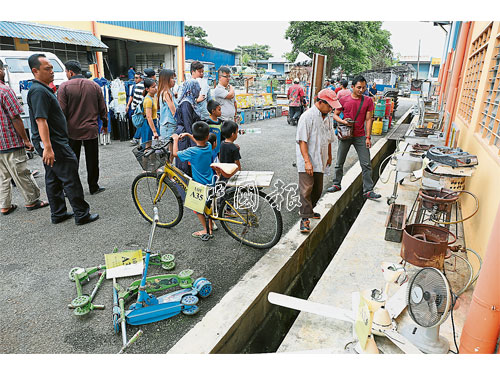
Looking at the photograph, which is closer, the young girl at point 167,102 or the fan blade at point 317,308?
the fan blade at point 317,308

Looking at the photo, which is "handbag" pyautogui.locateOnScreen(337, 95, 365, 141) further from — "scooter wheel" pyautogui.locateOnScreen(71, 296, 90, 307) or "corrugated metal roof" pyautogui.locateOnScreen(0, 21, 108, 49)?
"corrugated metal roof" pyautogui.locateOnScreen(0, 21, 108, 49)

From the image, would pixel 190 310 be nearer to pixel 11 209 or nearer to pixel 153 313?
pixel 153 313

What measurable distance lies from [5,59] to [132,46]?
57.2 feet

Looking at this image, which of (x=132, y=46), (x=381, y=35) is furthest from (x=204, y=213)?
(x=381, y=35)

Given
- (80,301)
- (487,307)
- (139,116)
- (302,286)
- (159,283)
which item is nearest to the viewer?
(487,307)

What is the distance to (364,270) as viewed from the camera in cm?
354

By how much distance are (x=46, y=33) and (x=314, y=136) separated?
510 inches

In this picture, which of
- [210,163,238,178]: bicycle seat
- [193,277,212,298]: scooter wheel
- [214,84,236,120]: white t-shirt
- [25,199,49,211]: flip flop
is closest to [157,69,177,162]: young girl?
[214,84,236,120]: white t-shirt

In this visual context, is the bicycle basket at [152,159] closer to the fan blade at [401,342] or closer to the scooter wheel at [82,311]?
the scooter wheel at [82,311]

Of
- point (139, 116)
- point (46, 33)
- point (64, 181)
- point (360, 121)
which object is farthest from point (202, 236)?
point (46, 33)

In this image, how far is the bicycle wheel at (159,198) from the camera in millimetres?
4160

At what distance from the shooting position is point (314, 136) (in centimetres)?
399

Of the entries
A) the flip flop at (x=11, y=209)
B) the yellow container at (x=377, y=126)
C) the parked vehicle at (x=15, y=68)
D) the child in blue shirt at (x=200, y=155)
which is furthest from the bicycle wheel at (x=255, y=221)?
the yellow container at (x=377, y=126)

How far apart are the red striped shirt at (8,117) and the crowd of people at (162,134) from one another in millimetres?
11
